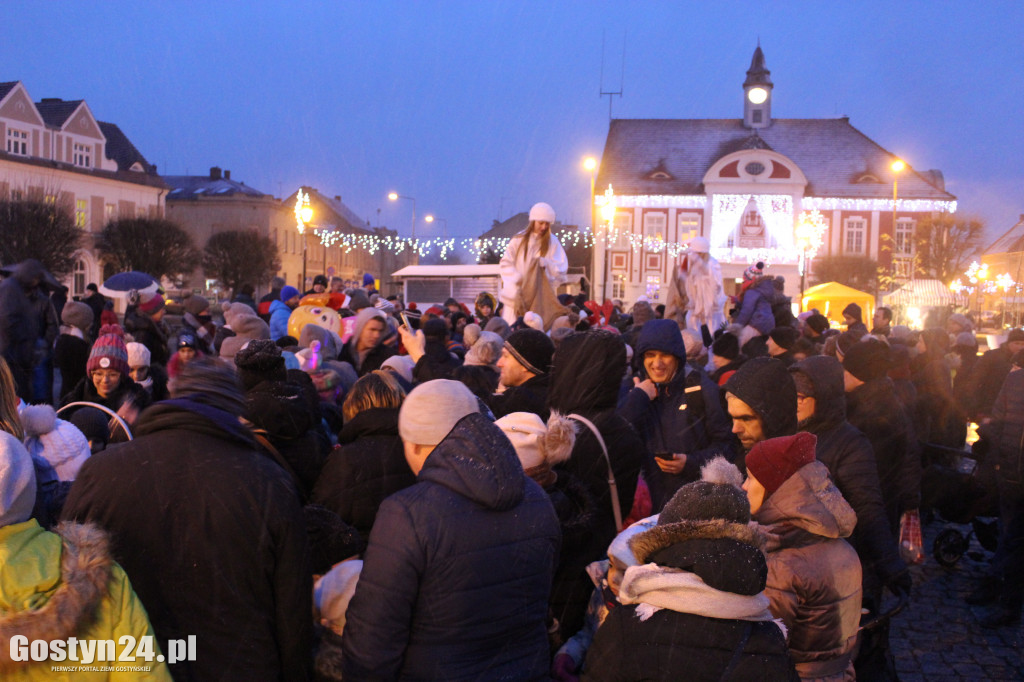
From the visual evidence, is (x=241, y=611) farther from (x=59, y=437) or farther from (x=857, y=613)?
(x=857, y=613)

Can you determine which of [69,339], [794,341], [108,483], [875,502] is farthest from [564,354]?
[69,339]

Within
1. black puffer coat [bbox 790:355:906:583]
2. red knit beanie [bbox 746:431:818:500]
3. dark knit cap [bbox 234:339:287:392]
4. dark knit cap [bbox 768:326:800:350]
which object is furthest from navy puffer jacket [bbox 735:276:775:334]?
dark knit cap [bbox 234:339:287:392]

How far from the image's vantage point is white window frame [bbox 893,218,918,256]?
58.7 metres

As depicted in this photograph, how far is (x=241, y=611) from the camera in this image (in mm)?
2654

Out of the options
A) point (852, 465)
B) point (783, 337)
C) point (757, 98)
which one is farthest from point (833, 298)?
point (757, 98)

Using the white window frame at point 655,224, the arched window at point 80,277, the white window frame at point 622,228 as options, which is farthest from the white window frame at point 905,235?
the arched window at point 80,277

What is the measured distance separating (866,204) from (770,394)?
5981cm

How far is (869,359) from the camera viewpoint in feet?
19.3

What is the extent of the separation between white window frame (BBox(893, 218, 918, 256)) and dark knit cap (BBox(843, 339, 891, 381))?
57.6 meters

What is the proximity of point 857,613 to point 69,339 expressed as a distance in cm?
775

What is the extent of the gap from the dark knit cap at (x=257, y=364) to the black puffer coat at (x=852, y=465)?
2.62m

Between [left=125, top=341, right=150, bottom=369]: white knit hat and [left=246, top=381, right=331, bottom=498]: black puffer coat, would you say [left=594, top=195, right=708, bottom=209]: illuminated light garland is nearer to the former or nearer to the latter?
[left=125, top=341, right=150, bottom=369]: white knit hat

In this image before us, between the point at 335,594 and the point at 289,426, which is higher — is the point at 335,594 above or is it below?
below

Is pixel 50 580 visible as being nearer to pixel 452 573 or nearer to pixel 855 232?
pixel 452 573
